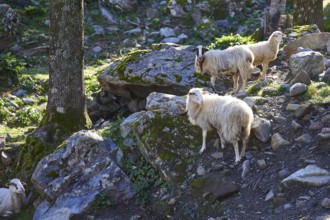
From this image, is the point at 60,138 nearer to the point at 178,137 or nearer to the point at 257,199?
the point at 178,137

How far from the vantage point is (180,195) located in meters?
7.87

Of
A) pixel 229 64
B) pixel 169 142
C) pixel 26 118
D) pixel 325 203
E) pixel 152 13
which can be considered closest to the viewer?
pixel 325 203

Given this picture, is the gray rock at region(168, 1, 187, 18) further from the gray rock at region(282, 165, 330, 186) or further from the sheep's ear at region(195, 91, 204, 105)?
the gray rock at region(282, 165, 330, 186)

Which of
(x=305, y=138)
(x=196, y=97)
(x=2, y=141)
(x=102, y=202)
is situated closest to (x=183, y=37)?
(x=2, y=141)

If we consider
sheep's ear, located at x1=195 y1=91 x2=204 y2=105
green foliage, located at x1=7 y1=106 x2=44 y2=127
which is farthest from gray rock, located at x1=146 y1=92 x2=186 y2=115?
green foliage, located at x1=7 y1=106 x2=44 y2=127

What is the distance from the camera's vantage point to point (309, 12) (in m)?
13.6

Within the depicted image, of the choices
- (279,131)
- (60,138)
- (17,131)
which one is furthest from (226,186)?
(17,131)

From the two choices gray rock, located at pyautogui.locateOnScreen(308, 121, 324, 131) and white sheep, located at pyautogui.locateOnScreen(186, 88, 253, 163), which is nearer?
white sheep, located at pyautogui.locateOnScreen(186, 88, 253, 163)

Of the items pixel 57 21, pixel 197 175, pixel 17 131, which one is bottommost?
pixel 17 131

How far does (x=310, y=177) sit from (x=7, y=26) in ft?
45.5

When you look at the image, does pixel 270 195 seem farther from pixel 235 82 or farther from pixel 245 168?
pixel 235 82

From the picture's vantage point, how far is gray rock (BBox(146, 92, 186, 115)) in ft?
30.5

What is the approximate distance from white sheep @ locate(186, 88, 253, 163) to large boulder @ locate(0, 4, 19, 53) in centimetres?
1124

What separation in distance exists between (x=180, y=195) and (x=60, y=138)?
3910mm
